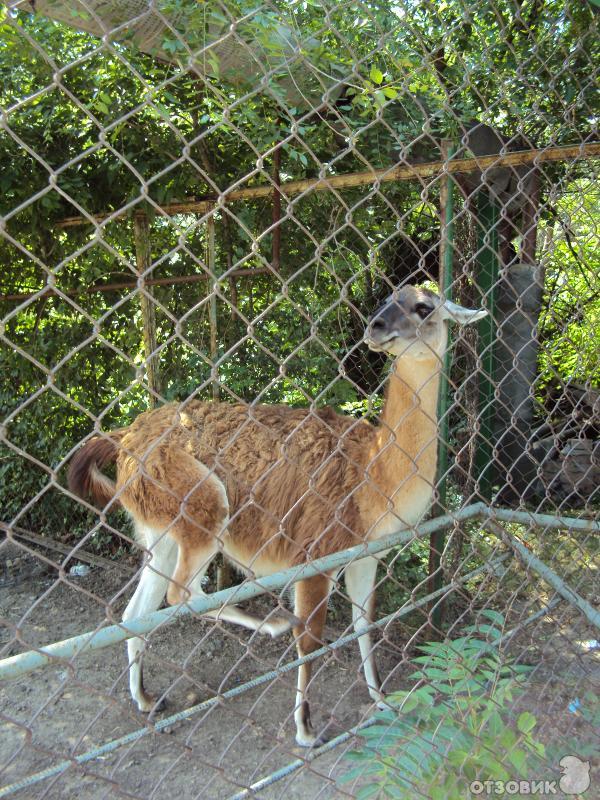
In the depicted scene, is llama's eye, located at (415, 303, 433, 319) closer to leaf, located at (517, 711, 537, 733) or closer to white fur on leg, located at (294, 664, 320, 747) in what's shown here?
leaf, located at (517, 711, 537, 733)

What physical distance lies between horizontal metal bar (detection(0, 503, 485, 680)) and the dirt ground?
0.57 meters

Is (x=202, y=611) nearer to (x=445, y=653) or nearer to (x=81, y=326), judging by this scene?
(x=445, y=653)

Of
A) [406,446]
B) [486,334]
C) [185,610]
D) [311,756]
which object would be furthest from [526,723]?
[486,334]

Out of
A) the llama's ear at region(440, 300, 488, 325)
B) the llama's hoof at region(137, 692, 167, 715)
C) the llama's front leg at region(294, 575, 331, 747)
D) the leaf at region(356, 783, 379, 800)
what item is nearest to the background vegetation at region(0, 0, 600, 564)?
the llama's ear at region(440, 300, 488, 325)

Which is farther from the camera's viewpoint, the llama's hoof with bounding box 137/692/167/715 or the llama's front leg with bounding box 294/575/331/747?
the llama's hoof with bounding box 137/692/167/715

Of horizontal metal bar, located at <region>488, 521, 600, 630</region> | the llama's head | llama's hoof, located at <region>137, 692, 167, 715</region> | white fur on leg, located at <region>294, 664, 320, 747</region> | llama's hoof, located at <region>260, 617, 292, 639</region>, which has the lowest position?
llama's hoof, located at <region>137, 692, 167, 715</region>

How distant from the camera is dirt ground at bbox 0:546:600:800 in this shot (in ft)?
9.60

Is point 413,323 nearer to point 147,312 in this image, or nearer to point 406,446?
point 406,446

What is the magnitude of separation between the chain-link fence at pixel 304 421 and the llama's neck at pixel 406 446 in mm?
18

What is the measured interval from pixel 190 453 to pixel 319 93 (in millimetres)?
2135

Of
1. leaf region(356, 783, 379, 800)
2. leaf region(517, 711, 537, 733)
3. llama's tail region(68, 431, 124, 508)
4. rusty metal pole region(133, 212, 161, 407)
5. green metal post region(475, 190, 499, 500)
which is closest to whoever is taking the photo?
leaf region(356, 783, 379, 800)

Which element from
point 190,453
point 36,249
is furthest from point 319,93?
point 36,249

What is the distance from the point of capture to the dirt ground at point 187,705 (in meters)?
2.93

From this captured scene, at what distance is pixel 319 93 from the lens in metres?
3.54
